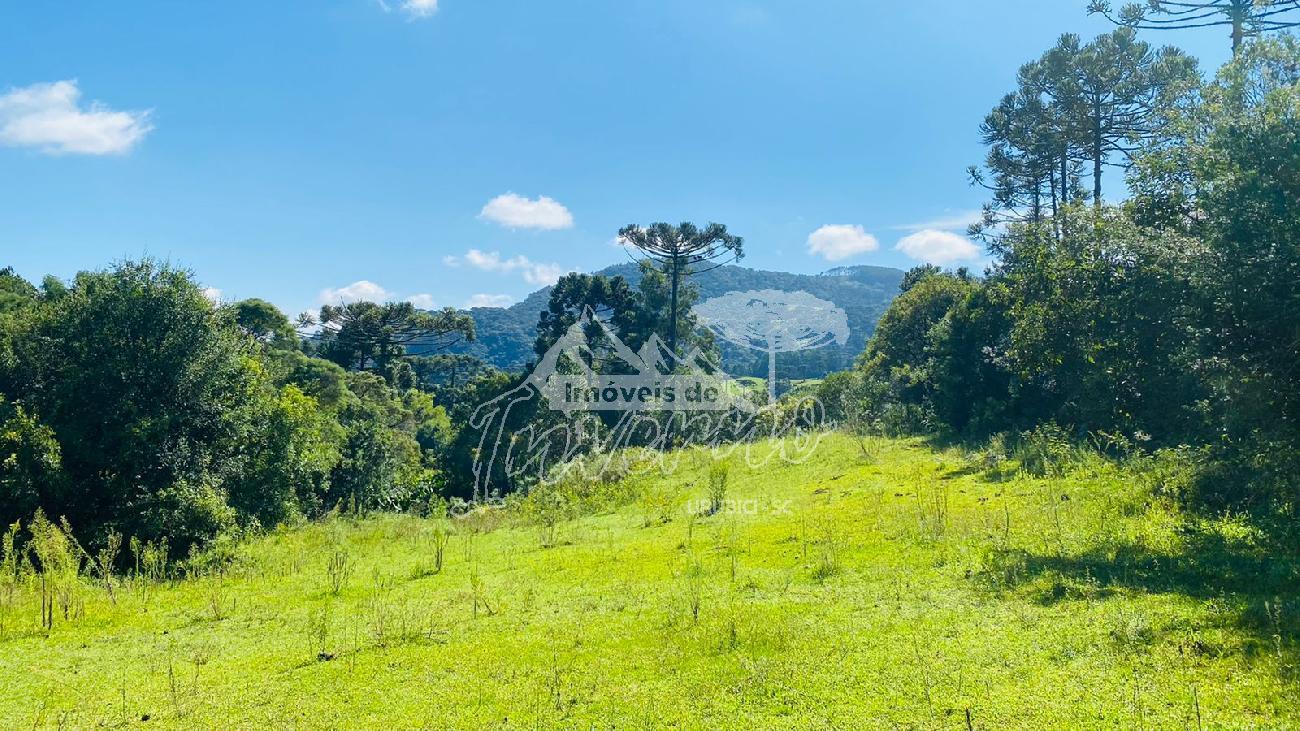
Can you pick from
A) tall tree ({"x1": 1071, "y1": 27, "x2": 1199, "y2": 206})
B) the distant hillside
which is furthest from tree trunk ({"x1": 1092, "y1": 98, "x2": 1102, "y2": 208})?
the distant hillside

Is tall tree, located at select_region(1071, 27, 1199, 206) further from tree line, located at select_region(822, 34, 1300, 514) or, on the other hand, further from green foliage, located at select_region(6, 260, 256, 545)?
green foliage, located at select_region(6, 260, 256, 545)

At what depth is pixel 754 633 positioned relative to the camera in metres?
7.01

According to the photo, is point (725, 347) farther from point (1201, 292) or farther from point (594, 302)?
point (1201, 292)

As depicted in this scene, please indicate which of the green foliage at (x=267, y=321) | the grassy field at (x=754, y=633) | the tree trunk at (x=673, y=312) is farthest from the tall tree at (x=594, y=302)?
the grassy field at (x=754, y=633)

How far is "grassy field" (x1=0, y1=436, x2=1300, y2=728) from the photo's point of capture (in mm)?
5230

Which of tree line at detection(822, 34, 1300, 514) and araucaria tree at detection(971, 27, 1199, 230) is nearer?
tree line at detection(822, 34, 1300, 514)

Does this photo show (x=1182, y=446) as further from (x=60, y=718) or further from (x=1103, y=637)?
(x=60, y=718)

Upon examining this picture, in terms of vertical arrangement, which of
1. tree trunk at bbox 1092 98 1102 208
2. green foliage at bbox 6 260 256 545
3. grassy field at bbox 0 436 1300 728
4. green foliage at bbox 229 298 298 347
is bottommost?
grassy field at bbox 0 436 1300 728

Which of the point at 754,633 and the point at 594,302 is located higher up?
the point at 594,302

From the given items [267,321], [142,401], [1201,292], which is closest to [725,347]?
[267,321]

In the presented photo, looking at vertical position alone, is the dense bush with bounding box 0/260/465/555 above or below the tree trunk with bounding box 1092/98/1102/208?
below

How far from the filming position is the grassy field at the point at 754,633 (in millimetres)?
5230

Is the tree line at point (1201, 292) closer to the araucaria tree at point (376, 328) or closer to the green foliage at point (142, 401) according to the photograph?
the green foliage at point (142, 401)

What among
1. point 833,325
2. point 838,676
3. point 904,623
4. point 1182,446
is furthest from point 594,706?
point 833,325
